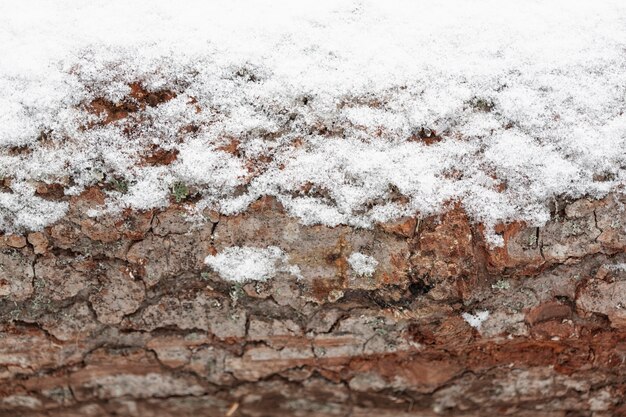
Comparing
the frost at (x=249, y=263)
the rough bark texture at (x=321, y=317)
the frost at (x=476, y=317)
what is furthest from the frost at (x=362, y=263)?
the frost at (x=476, y=317)

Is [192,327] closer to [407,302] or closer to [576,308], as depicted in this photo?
[407,302]

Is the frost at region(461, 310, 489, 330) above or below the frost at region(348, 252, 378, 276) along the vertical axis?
below

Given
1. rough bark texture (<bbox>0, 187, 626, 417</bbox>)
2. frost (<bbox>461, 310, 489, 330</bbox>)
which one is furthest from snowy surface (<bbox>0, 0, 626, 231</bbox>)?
frost (<bbox>461, 310, 489, 330</bbox>)

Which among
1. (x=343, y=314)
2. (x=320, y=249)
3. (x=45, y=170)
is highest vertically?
(x=45, y=170)

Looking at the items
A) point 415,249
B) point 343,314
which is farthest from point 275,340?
point 415,249

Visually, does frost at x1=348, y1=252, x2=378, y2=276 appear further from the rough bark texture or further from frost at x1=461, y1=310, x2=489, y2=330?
frost at x1=461, y1=310, x2=489, y2=330
